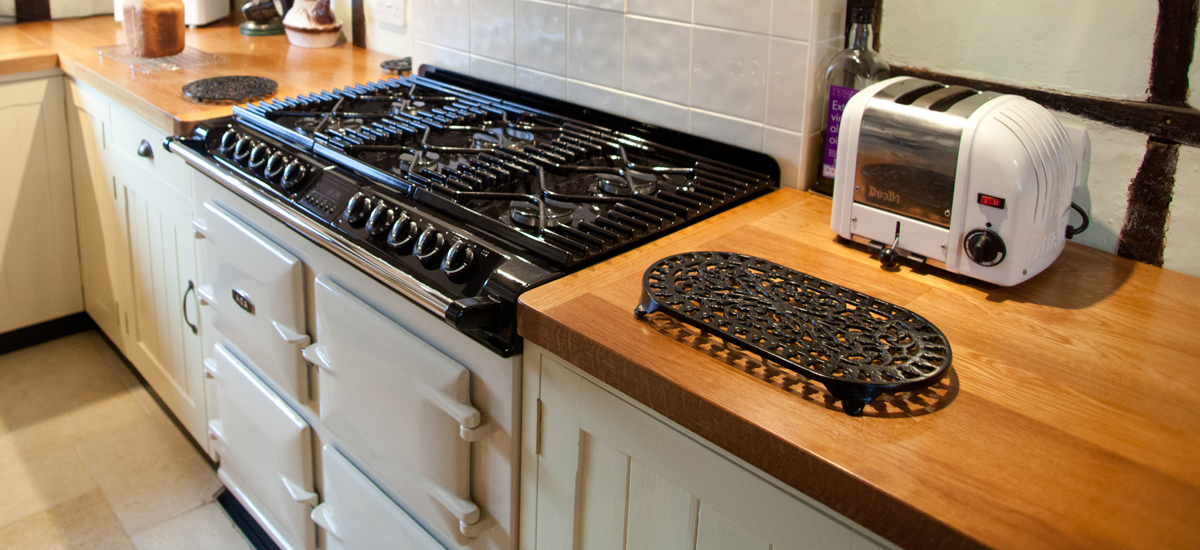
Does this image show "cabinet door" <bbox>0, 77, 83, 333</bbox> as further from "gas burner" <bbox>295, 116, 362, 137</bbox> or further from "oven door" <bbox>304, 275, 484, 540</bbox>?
"oven door" <bbox>304, 275, 484, 540</bbox>

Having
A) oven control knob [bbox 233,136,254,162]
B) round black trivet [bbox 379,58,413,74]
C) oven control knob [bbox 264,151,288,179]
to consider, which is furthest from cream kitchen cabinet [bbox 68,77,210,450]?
round black trivet [bbox 379,58,413,74]

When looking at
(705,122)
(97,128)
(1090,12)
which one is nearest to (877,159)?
(1090,12)

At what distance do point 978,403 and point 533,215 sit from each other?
2.13 ft

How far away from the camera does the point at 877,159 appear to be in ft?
3.87

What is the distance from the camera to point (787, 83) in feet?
4.73

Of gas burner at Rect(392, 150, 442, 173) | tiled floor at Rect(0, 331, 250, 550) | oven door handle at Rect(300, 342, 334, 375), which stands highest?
gas burner at Rect(392, 150, 442, 173)

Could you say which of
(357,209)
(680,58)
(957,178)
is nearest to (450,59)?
(680,58)

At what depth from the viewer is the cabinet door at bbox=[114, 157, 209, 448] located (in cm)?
205

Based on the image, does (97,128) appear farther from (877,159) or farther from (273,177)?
(877,159)

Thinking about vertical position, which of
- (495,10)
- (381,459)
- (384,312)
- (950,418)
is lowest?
(381,459)

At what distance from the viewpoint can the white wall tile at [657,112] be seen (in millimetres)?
1625

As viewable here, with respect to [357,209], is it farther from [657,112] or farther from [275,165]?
[657,112]

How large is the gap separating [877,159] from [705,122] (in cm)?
46

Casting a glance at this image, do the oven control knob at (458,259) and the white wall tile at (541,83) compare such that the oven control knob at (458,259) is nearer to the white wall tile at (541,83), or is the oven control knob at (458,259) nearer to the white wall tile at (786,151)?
the white wall tile at (786,151)
